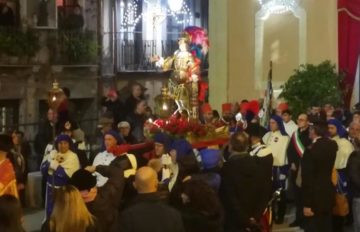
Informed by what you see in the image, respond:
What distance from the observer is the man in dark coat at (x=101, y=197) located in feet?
21.8

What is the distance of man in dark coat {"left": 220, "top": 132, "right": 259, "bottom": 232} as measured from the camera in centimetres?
881

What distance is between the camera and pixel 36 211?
12.7 meters

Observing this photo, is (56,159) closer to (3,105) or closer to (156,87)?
(3,105)

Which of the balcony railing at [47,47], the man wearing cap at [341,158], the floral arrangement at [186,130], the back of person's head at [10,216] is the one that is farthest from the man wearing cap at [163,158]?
the balcony railing at [47,47]

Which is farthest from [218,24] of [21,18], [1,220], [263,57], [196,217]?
[1,220]

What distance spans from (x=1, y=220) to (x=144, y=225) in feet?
4.03

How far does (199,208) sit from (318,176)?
9.83 ft

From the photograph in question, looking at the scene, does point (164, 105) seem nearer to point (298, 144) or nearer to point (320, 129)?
point (298, 144)

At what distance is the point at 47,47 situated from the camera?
72.3ft

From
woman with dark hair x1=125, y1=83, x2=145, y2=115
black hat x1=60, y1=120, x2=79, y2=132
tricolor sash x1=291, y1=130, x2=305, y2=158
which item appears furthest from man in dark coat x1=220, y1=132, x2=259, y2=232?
woman with dark hair x1=125, y1=83, x2=145, y2=115

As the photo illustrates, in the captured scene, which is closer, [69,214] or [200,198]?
[69,214]

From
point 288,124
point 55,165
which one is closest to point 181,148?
point 55,165

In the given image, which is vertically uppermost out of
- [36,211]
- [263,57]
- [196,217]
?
[263,57]

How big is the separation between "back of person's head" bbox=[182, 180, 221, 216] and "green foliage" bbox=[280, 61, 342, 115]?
31.4 feet
